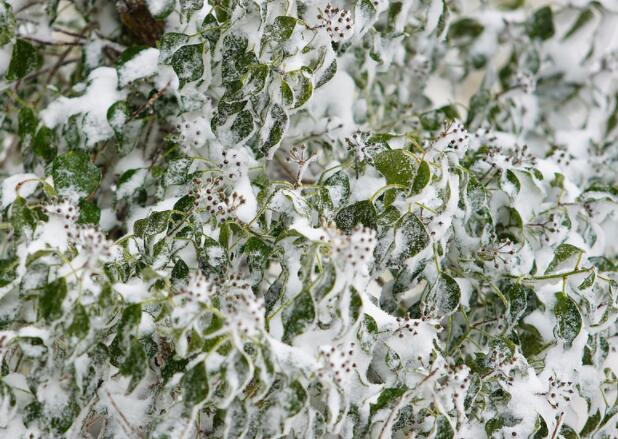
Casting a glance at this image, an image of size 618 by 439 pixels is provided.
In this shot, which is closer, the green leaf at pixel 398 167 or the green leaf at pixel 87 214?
the green leaf at pixel 398 167

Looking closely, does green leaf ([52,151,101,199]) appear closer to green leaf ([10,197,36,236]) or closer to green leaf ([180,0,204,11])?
green leaf ([10,197,36,236])

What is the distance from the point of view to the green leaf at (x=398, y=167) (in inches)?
40.0

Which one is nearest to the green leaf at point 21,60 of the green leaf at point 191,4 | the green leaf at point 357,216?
the green leaf at point 191,4

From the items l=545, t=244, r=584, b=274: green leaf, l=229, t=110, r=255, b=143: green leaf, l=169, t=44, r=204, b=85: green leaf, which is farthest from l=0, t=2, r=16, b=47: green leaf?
l=545, t=244, r=584, b=274: green leaf

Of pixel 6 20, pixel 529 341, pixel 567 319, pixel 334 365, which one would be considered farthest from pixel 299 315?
pixel 6 20

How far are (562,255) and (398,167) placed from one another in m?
0.28

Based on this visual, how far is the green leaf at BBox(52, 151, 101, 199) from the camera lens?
109 cm

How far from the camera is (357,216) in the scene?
1.01 meters

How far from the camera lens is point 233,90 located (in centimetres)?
104

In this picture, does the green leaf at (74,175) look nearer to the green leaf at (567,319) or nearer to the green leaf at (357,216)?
the green leaf at (357,216)

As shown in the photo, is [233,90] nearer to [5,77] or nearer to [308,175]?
[5,77]

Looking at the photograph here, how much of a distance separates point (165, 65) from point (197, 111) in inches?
3.2

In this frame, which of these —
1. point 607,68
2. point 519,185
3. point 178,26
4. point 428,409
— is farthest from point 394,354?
point 607,68

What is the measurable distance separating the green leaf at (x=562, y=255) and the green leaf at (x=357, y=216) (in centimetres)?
29
